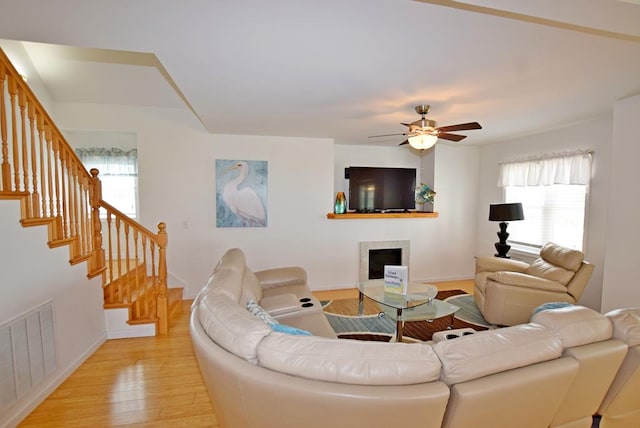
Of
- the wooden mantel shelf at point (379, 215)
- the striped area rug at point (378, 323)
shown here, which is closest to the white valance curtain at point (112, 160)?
the wooden mantel shelf at point (379, 215)

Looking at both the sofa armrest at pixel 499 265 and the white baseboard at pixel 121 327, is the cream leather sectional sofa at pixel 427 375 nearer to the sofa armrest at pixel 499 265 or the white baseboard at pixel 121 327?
the white baseboard at pixel 121 327

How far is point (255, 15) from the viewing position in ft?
5.31

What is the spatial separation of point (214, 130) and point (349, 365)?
3.90 meters

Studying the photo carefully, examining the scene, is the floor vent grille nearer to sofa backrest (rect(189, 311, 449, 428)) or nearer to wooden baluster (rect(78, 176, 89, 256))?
wooden baluster (rect(78, 176, 89, 256))

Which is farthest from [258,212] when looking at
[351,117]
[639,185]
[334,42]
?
[639,185]

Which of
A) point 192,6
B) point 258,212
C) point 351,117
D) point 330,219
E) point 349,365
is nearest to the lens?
point 349,365

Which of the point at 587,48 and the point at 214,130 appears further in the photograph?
the point at 214,130

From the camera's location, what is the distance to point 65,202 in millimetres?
2695

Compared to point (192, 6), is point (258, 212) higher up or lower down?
lower down

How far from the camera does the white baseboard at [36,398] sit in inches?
75.5

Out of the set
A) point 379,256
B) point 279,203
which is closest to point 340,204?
point 279,203

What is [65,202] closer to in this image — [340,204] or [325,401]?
[325,401]

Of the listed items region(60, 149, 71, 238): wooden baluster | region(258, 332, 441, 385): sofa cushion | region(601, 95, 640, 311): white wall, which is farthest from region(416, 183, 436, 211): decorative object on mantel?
region(60, 149, 71, 238): wooden baluster

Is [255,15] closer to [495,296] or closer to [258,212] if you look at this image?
[258,212]
